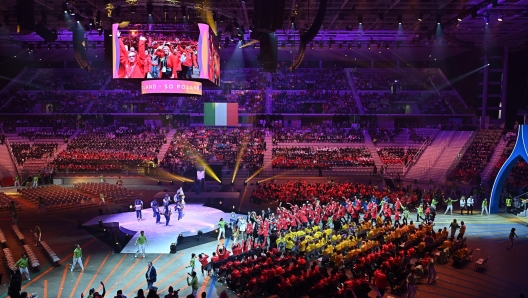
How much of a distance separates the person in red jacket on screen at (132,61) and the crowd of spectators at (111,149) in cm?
1836

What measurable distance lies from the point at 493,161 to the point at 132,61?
2692 cm

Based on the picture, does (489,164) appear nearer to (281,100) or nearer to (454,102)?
(454,102)

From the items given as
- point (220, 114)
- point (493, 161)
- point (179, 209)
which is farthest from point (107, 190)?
point (493, 161)

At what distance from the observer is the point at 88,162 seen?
124 feet

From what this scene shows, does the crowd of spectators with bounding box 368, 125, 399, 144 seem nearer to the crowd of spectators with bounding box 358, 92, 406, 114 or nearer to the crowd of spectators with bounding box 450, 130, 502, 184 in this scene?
the crowd of spectators with bounding box 358, 92, 406, 114

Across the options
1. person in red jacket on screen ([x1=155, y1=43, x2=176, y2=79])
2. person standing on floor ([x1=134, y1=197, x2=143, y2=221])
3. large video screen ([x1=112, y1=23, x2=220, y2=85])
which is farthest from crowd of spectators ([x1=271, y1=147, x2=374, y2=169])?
person in red jacket on screen ([x1=155, y1=43, x2=176, y2=79])

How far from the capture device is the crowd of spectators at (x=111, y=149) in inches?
1468

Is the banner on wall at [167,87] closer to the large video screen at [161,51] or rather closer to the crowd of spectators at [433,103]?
the large video screen at [161,51]

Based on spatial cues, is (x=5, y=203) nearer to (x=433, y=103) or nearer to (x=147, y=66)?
(x=147, y=66)

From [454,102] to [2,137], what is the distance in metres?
47.1

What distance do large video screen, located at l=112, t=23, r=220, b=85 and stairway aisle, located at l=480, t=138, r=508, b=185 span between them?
22.2m

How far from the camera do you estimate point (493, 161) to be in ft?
104

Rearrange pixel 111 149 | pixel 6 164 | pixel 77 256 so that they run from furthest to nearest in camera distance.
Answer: pixel 111 149
pixel 6 164
pixel 77 256

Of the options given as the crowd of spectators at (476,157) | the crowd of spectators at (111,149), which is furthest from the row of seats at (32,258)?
the crowd of spectators at (476,157)
